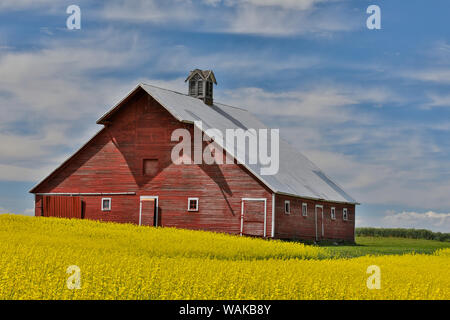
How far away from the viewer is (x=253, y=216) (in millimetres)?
37375

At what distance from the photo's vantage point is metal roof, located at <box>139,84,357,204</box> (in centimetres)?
3922

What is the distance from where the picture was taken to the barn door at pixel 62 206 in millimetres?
42406

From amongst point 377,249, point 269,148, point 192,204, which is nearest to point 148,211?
point 192,204

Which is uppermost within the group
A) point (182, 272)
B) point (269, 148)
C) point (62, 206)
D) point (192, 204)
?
point (269, 148)

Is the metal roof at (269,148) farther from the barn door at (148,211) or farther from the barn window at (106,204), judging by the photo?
the barn window at (106,204)

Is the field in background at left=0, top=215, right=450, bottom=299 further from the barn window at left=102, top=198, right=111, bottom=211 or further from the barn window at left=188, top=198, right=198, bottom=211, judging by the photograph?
the barn window at left=102, top=198, right=111, bottom=211

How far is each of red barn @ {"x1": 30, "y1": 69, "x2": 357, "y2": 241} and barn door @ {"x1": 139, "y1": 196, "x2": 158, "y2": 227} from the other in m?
0.06

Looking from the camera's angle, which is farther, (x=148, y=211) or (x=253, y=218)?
(x=148, y=211)

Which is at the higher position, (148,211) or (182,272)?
(148,211)

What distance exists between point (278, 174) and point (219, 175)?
4.20 meters

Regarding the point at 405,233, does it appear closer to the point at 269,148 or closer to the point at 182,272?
the point at 269,148

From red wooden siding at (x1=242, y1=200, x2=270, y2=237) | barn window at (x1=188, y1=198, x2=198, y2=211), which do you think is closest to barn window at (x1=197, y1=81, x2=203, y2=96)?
barn window at (x1=188, y1=198, x2=198, y2=211)

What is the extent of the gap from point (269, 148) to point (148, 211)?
10241 mm

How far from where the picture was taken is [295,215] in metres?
40.3
